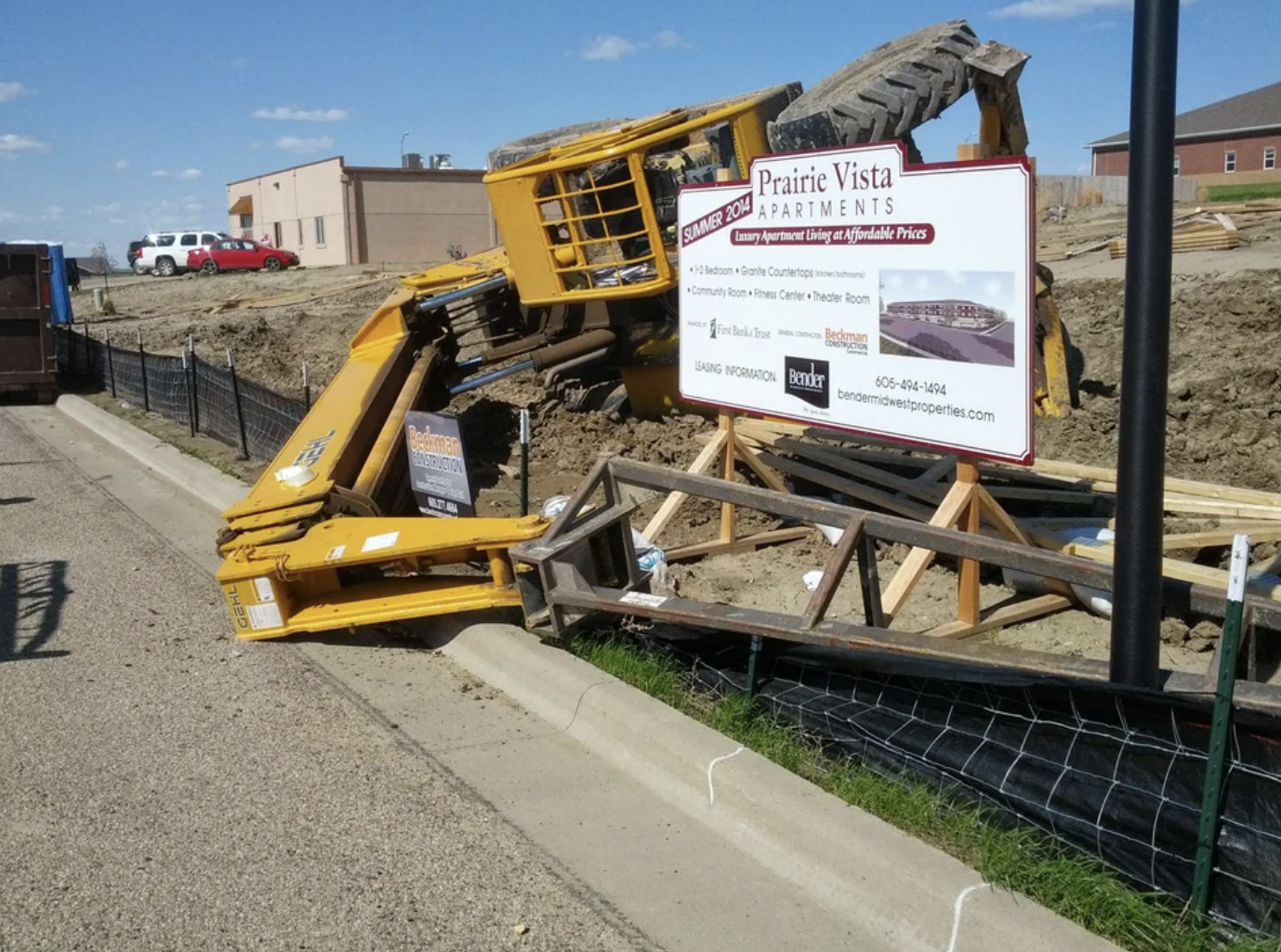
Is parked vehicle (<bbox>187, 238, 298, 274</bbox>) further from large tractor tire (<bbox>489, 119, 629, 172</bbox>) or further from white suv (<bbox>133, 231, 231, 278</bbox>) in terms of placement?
large tractor tire (<bbox>489, 119, 629, 172</bbox>)

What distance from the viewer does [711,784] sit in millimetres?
4668

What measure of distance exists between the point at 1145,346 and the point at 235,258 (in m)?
53.4

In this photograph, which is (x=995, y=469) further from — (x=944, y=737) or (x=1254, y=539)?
(x=944, y=737)

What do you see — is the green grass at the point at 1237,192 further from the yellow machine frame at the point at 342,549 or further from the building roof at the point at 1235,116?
the yellow machine frame at the point at 342,549

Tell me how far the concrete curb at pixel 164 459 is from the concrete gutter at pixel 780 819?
4.87 metres

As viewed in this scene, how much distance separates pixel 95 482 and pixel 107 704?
258 inches

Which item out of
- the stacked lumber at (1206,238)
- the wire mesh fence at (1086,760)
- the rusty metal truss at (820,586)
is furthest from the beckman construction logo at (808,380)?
the stacked lumber at (1206,238)

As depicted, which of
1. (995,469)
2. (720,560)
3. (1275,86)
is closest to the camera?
(720,560)

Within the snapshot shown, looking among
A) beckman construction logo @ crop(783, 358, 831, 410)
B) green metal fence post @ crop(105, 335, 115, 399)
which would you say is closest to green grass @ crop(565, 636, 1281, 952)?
beckman construction logo @ crop(783, 358, 831, 410)

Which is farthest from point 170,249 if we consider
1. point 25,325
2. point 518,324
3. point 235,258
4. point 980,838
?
point 980,838

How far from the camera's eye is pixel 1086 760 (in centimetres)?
399

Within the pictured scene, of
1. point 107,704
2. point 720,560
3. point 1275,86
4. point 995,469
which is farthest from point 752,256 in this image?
point 1275,86

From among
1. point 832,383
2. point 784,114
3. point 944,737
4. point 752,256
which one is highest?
point 784,114

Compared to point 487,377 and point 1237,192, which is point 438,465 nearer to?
point 487,377
